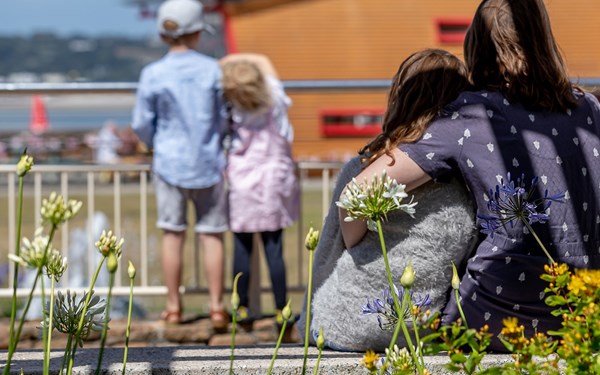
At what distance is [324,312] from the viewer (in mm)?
2793

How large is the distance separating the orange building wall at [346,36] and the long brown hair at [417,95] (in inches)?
944

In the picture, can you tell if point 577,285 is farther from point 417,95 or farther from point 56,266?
point 417,95

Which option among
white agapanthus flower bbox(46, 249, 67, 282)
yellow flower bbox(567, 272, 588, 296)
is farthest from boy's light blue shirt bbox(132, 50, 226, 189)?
yellow flower bbox(567, 272, 588, 296)

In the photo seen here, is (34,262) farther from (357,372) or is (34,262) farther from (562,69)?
(562,69)

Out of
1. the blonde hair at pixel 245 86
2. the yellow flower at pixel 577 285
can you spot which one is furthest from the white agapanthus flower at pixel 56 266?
the blonde hair at pixel 245 86

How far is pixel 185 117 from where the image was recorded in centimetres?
492

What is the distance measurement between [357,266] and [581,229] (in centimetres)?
52

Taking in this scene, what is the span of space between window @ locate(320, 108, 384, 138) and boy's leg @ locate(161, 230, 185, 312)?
22.0m

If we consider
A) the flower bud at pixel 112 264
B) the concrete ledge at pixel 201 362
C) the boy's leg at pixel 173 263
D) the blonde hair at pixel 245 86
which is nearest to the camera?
the flower bud at pixel 112 264

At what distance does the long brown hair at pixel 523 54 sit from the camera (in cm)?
266

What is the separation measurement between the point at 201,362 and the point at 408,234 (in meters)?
0.58

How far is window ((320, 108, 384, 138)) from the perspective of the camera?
27172mm

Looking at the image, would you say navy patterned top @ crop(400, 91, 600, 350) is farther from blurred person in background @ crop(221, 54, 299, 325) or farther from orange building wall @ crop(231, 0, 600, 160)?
orange building wall @ crop(231, 0, 600, 160)

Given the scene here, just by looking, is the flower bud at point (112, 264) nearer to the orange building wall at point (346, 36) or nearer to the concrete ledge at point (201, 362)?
the concrete ledge at point (201, 362)
